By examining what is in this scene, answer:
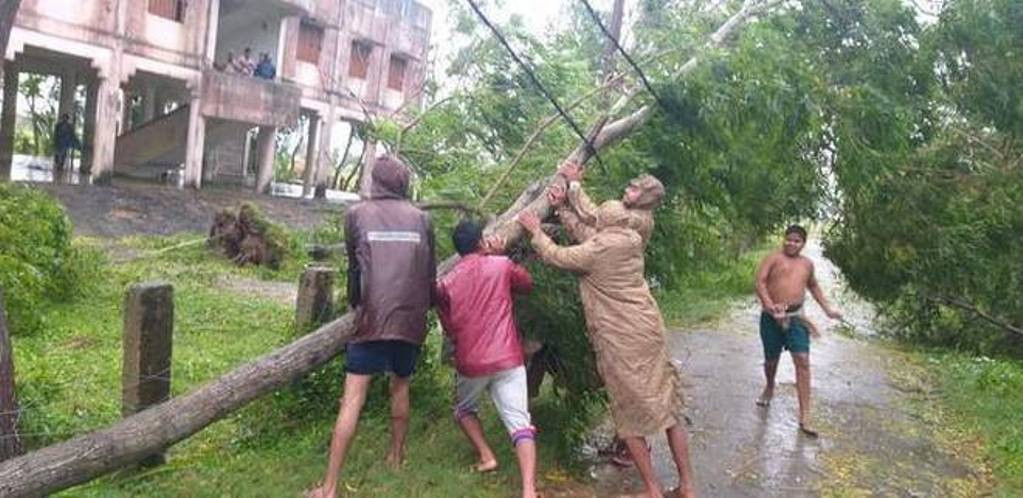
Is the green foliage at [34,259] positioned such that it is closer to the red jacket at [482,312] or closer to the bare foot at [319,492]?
the bare foot at [319,492]

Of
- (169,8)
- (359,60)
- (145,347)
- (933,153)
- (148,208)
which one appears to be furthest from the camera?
(359,60)

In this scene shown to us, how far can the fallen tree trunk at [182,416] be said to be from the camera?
3.91m

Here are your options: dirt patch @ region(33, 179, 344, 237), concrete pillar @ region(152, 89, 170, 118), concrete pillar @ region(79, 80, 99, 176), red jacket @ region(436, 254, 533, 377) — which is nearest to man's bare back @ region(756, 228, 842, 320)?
red jacket @ region(436, 254, 533, 377)

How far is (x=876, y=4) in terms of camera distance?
7.41 m

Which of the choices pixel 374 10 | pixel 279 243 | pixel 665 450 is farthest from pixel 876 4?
pixel 374 10

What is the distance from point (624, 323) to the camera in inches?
189

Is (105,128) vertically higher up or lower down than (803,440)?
higher up

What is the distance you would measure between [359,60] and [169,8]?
8.16m

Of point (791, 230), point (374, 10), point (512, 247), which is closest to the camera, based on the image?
point (512, 247)

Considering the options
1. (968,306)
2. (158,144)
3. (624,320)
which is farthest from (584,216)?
(158,144)

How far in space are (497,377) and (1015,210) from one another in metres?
6.68

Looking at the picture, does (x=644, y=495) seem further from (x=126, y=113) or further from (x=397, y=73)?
(x=126, y=113)

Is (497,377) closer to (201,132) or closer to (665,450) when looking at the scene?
(665,450)

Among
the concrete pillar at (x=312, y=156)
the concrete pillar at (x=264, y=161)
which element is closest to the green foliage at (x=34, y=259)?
the concrete pillar at (x=264, y=161)
